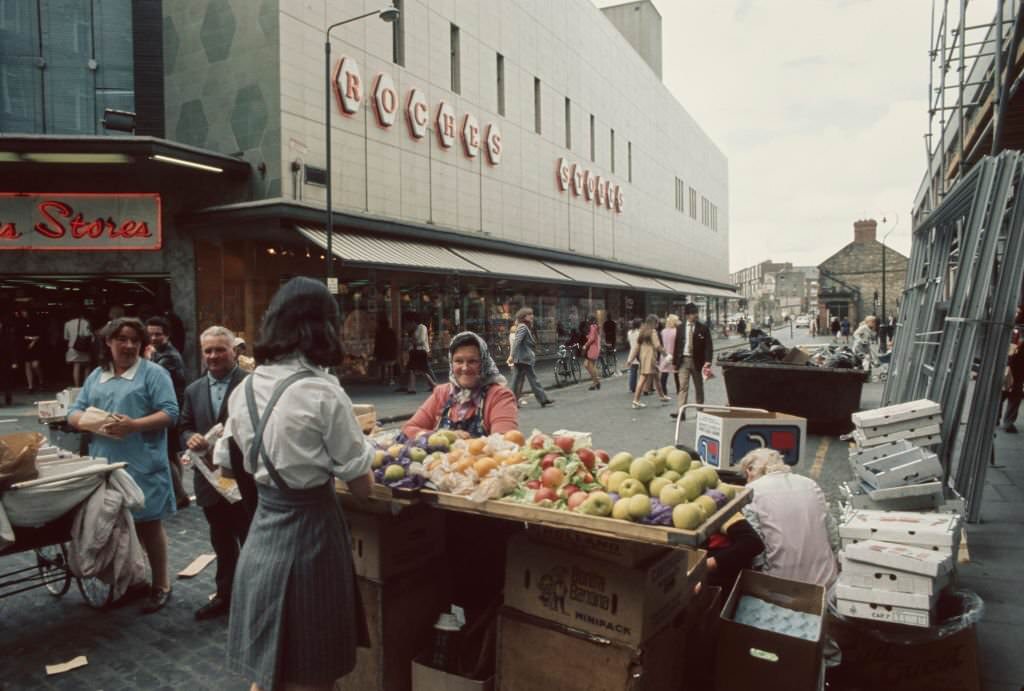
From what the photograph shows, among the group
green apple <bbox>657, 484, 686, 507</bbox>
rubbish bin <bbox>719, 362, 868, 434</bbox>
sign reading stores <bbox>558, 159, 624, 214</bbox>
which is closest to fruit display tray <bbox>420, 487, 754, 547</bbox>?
green apple <bbox>657, 484, 686, 507</bbox>

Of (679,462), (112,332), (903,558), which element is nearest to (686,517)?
(679,462)

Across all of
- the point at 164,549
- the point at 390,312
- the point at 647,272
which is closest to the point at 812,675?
the point at 164,549

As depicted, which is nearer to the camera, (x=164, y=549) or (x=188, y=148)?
(x=164, y=549)

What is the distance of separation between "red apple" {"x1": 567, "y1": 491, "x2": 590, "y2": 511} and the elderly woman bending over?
1.37 m

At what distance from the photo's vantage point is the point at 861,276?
71.1m

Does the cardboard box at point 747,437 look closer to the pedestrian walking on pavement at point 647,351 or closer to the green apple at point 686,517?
the green apple at point 686,517

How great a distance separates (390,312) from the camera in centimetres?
2183

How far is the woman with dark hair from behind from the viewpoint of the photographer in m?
2.57

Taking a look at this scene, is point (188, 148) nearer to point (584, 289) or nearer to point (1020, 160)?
point (1020, 160)

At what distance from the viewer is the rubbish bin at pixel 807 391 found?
10.7 metres

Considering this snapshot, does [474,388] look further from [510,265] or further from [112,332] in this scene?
[510,265]

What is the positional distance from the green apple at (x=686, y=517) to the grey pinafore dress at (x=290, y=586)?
4.17ft

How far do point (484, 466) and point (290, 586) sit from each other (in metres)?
1.02

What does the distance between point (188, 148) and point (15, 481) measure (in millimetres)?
13202
